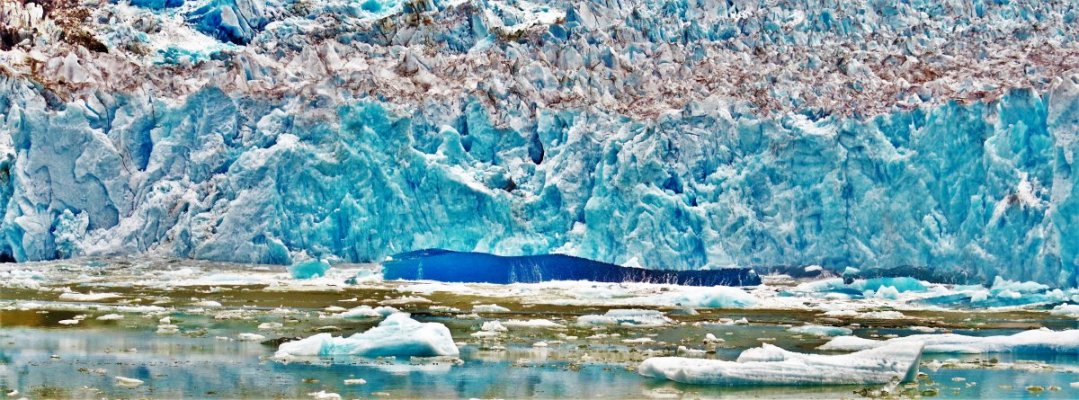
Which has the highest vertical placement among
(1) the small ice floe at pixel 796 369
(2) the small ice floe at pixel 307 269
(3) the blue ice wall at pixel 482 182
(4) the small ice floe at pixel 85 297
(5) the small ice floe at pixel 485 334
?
(3) the blue ice wall at pixel 482 182

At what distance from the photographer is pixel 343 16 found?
47094mm

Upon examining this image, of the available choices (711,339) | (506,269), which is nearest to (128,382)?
(711,339)

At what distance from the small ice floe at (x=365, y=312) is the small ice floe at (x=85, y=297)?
4630 mm

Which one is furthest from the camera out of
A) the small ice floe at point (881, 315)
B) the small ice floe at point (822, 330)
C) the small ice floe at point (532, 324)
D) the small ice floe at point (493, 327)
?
the small ice floe at point (881, 315)

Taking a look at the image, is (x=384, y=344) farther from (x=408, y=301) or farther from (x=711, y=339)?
(x=408, y=301)

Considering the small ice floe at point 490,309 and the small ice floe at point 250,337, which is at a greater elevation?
the small ice floe at point 490,309

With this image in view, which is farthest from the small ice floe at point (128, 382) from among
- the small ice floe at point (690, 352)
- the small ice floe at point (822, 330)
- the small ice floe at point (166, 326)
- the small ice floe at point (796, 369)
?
the small ice floe at point (822, 330)

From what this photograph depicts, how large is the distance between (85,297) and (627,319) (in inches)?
353

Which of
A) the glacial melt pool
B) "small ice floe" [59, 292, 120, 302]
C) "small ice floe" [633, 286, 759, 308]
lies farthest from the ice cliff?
"small ice floe" [59, 292, 120, 302]

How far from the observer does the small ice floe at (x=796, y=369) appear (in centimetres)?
1361

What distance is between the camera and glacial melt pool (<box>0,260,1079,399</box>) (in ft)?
43.5

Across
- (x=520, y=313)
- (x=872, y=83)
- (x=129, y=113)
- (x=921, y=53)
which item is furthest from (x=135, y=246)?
(x=921, y=53)

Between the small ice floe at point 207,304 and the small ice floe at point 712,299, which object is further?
the small ice floe at point 712,299

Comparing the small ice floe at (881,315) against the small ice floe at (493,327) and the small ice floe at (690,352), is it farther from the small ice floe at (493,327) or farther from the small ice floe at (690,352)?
the small ice floe at (493,327)
